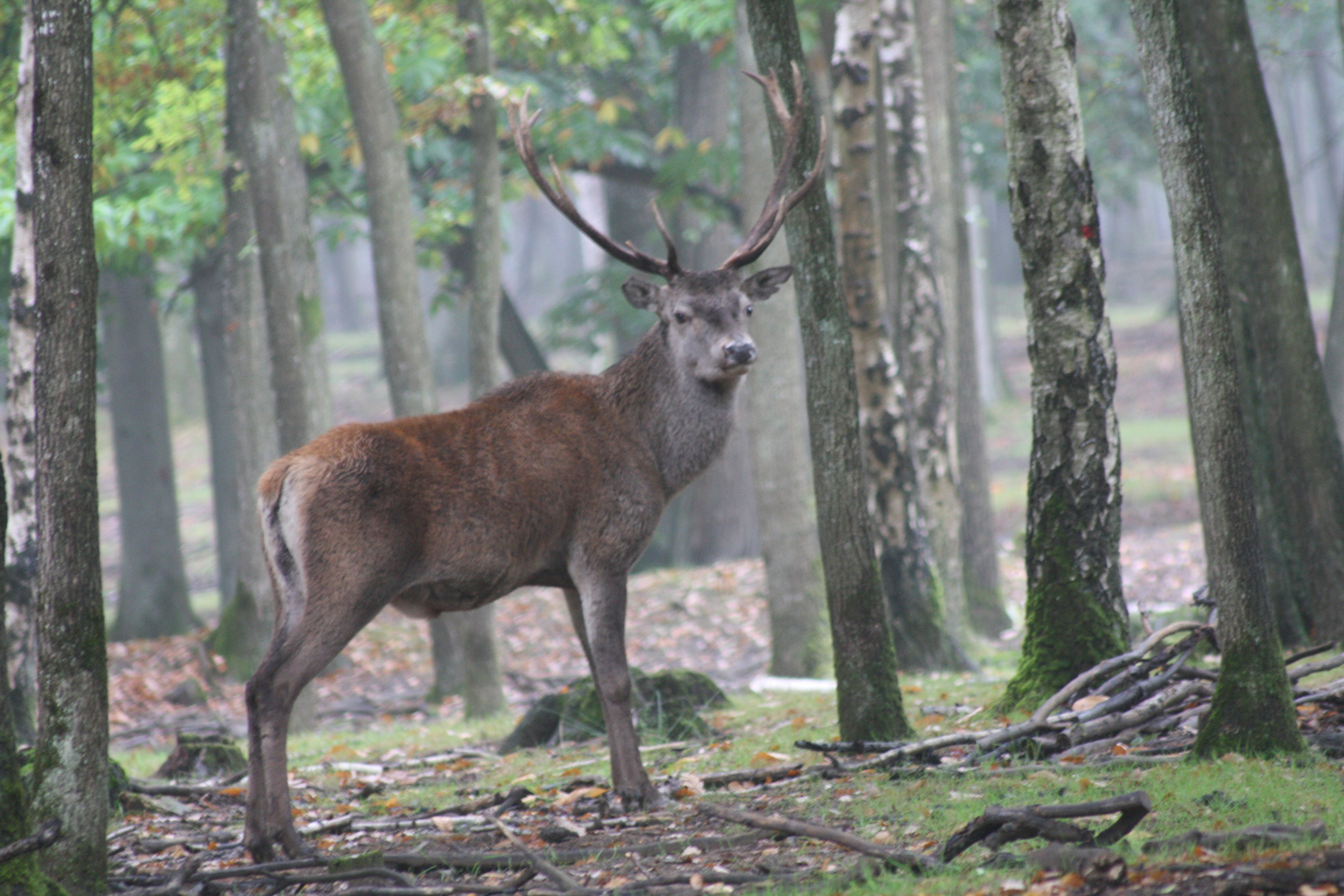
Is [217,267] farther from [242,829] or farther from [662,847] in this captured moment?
[662,847]

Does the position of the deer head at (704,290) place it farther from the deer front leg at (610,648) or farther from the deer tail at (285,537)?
the deer tail at (285,537)

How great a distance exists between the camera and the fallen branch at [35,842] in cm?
389

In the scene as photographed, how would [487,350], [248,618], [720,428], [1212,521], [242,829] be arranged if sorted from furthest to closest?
[248,618] → [487,350] → [720,428] → [242,829] → [1212,521]

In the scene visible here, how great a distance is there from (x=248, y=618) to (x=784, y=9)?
952cm

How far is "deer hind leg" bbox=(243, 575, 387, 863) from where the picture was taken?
5176 mm

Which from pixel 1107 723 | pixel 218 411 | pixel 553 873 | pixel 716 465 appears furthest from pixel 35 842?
pixel 218 411

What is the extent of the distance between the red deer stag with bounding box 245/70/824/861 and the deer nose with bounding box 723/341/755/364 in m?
0.01

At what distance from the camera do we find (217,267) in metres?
18.0

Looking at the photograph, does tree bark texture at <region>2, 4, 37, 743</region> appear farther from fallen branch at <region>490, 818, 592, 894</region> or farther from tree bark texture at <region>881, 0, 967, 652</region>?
tree bark texture at <region>881, 0, 967, 652</region>

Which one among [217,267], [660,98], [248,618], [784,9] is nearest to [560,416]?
[784,9]

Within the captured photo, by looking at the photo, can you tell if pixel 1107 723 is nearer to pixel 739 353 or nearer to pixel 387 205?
pixel 739 353

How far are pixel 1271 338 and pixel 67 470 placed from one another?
6.52 m

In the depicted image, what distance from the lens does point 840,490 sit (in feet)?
20.4

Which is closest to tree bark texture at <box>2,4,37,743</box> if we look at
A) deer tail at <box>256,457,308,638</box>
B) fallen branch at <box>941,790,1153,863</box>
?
deer tail at <box>256,457,308,638</box>
